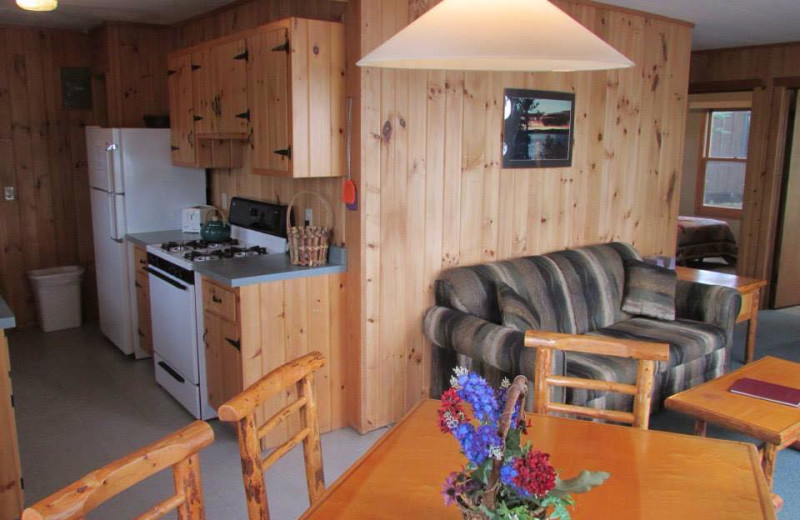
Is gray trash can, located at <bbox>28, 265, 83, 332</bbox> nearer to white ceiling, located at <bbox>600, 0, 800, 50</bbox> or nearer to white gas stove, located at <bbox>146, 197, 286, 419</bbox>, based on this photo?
white gas stove, located at <bbox>146, 197, 286, 419</bbox>

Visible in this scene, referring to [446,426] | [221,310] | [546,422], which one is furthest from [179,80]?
[446,426]

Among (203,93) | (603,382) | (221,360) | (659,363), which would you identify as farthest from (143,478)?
(203,93)

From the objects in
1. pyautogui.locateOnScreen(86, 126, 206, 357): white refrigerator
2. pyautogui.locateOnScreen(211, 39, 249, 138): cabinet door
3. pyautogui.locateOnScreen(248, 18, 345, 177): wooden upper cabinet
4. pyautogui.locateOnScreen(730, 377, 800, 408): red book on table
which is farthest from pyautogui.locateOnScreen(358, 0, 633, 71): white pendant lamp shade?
pyautogui.locateOnScreen(86, 126, 206, 357): white refrigerator

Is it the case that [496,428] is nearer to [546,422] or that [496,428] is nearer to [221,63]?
[546,422]

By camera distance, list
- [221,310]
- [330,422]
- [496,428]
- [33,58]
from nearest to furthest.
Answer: [496,428]
[221,310]
[330,422]
[33,58]

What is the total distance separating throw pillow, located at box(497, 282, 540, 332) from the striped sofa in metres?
0.10

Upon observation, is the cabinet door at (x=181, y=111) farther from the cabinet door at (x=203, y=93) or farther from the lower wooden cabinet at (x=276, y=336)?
the lower wooden cabinet at (x=276, y=336)

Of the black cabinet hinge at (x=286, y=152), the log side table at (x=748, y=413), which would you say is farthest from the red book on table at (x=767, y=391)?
the black cabinet hinge at (x=286, y=152)

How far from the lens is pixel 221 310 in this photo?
11.2ft

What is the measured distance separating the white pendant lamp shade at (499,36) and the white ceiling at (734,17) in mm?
3043

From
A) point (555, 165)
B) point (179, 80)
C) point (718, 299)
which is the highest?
point (179, 80)

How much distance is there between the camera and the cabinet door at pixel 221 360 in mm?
3332

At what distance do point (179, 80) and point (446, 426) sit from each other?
3.81m

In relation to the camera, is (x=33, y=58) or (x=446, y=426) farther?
(x=33, y=58)
